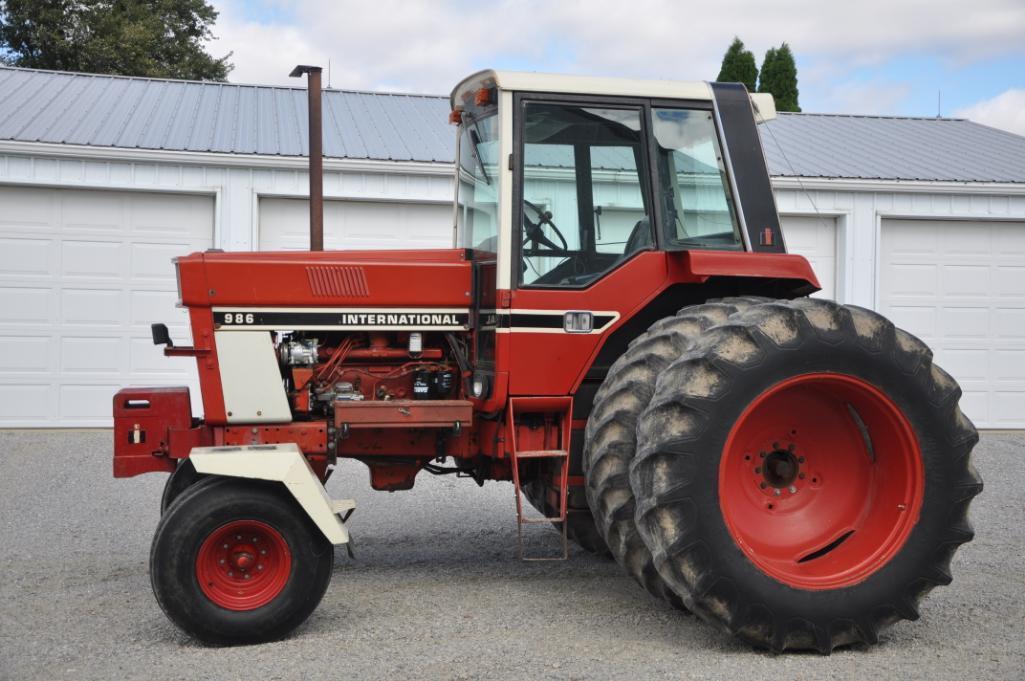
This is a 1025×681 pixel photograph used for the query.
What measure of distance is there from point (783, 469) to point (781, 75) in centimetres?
2087

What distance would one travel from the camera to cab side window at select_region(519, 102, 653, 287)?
5145 mm

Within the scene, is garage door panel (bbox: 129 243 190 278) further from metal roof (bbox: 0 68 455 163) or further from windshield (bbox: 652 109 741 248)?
windshield (bbox: 652 109 741 248)

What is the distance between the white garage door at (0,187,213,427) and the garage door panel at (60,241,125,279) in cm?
1

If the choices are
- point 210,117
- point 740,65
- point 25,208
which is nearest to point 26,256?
point 25,208

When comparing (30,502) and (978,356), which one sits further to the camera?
(978,356)

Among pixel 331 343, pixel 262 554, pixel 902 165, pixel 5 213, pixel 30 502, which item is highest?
pixel 902 165

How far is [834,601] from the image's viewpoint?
14.7 feet

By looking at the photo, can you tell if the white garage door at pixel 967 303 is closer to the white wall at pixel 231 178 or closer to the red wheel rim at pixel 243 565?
the white wall at pixel 231 178

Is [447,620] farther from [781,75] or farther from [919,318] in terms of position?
[781,75]

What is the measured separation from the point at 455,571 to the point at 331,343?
152 cm

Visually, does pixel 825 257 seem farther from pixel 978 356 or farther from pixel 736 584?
pixel 736 584

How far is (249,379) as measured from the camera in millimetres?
5191

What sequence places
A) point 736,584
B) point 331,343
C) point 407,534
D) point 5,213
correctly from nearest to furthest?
point 736,584
point 331,343
point 407,534
point 5,213

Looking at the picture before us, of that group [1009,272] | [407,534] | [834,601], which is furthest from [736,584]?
[1009,272]
